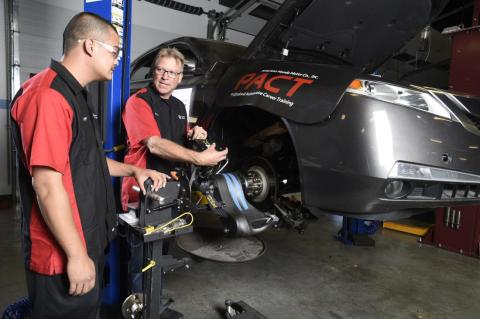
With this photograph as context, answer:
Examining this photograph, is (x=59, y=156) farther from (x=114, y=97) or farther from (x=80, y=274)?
(x=114, y=97)

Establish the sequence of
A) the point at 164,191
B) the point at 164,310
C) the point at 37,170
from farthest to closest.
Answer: the point at 164,310, the point at 164,191, the point at 37,170

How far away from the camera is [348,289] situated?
241cm

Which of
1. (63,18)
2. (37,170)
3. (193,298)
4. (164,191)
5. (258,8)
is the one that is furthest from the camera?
(258,8)

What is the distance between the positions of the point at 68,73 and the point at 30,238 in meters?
0.53

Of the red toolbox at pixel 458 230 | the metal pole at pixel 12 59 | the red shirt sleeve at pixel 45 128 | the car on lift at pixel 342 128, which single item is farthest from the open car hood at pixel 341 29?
the metal pole at pixel 12 59

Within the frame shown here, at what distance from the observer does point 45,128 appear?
96 cm

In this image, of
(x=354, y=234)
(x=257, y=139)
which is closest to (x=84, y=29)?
(x=257, y=139)

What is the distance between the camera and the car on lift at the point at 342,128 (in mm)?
1498

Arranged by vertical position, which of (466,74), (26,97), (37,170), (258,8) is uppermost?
(258,8)

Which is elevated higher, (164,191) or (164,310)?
(164,191)

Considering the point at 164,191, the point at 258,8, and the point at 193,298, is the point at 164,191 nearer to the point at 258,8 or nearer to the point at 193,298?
the point at 193,298

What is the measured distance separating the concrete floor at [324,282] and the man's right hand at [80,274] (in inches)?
40.1

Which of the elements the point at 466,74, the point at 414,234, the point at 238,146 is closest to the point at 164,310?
the point at 238,146

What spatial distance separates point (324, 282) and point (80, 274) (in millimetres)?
1902
